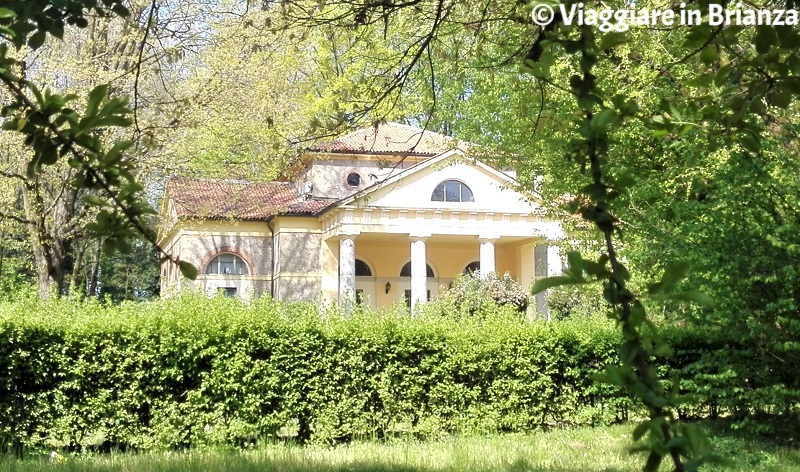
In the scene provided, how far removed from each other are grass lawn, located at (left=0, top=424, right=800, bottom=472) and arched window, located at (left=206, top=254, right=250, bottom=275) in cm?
2083

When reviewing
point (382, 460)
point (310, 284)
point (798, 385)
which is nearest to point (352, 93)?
point (382, 460)

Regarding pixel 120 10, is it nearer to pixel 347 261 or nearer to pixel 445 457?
pixel 445 457

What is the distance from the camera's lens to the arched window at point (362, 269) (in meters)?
31.2

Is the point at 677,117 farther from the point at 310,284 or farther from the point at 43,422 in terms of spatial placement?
the point at 310,284

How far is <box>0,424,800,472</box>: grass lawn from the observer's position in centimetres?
686

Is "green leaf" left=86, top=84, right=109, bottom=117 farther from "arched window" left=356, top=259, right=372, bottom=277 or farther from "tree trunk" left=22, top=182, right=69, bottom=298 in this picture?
"arched window" left=356, top=259, right=372, bottom=277

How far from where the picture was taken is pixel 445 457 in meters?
7.51

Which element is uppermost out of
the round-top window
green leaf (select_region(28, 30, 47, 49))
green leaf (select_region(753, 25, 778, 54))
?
the round-top window

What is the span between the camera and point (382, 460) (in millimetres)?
7402

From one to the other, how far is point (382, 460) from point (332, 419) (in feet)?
5.79

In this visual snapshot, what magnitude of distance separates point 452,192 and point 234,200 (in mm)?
9939

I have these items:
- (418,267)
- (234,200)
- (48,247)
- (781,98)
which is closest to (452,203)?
(418,267)

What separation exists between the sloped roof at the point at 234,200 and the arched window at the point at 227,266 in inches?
73.9

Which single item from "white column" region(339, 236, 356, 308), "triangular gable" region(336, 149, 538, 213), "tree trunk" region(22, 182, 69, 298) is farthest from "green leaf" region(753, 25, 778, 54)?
"white column" region(339, 236, 356, 308)
